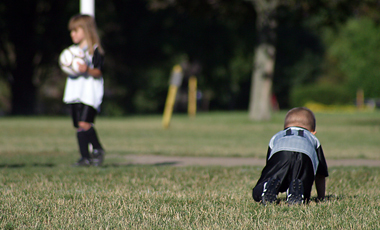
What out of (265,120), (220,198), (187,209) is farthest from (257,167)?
(265,120)

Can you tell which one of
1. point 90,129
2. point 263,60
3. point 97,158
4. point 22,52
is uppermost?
point 22,52

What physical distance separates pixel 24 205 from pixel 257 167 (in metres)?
3.70

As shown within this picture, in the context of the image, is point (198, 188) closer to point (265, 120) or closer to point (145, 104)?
point (265, 120)

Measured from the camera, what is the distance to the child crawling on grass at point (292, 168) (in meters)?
4.38

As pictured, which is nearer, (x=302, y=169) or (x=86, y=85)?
(x=302, y=169)

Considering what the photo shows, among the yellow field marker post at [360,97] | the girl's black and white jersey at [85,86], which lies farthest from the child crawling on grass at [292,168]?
the yellow field marker post at [360,97]

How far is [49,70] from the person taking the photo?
3434 centimetres

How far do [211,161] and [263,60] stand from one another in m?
15.6

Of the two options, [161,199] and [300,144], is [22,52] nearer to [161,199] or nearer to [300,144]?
[161,199]

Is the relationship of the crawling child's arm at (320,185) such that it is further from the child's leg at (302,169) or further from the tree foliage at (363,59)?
the tree foliage at (363,59)

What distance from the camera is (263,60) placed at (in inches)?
920

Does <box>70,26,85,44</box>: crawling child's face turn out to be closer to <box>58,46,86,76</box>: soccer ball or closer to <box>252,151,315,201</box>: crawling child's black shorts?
<box>58,46,86,76</box>: soccer ball

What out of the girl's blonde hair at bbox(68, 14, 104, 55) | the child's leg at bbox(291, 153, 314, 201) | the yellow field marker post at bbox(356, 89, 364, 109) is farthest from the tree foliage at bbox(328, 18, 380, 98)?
the child's leg at bbox(291, 153, 314, 201)

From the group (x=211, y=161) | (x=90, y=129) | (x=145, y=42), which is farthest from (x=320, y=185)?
(x=145, y=42)
